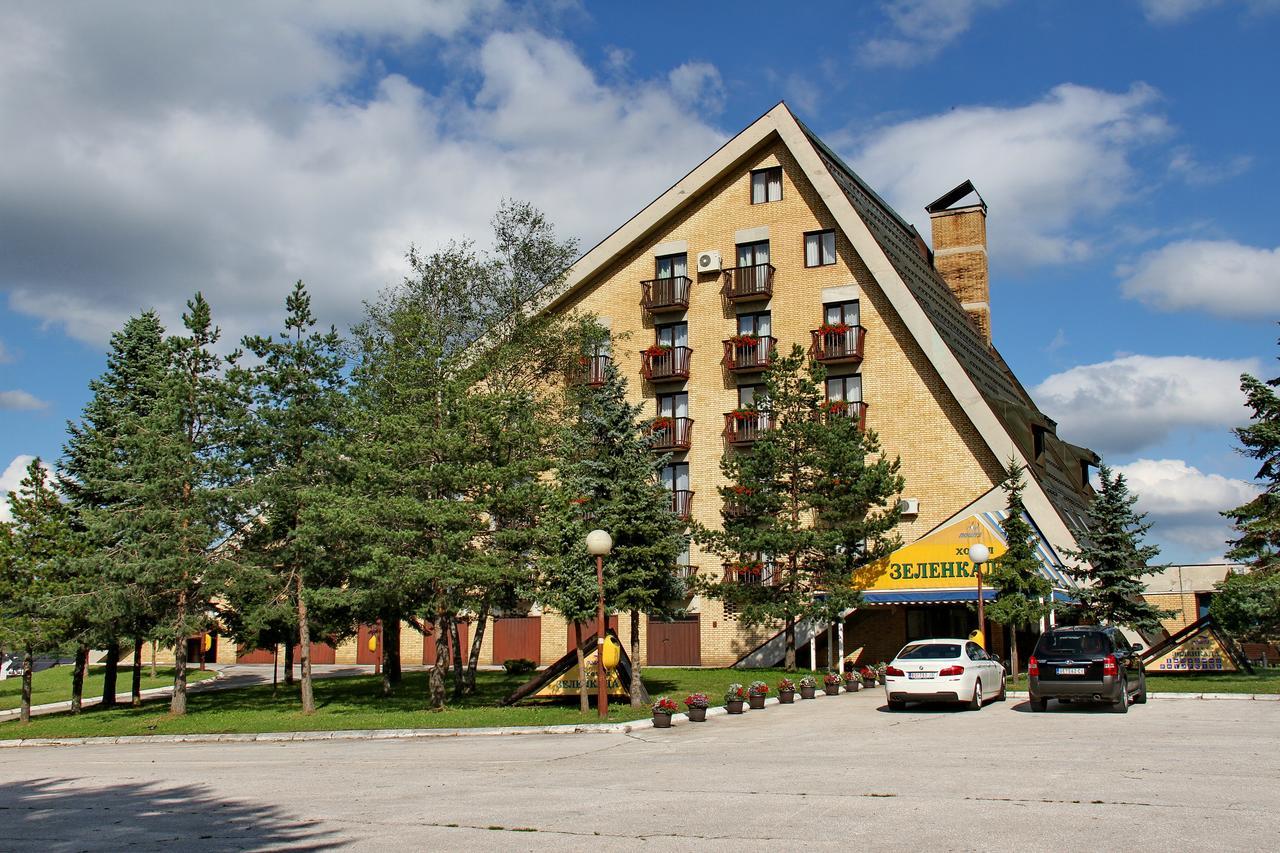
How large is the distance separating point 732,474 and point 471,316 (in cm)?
1112

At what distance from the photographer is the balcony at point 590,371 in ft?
121

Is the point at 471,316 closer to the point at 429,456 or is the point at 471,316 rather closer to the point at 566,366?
the point at 566,366

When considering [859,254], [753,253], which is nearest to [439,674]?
[859,254]

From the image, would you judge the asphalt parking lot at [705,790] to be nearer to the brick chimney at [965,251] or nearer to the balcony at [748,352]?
the balcony at [748,352]

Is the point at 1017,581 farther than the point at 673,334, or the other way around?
the point at 673,334

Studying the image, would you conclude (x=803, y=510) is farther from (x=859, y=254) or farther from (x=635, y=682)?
(x=635, y=682)

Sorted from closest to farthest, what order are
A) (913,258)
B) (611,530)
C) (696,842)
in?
(696,842) < (611,530) < (913,258)

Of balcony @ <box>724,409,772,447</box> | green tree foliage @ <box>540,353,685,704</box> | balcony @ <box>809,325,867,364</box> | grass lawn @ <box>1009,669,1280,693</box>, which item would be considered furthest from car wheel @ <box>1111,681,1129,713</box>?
balcony @ <box>809,325,867,364</box>

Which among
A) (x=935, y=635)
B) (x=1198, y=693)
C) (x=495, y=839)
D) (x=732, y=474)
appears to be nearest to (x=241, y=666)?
(x=732, y=474)

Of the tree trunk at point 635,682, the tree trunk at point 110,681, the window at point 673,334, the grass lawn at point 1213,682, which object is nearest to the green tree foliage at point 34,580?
the tree trunk at point 110,681

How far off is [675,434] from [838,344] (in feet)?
23.6

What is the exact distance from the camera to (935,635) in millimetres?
36594

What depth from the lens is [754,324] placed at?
134 feet

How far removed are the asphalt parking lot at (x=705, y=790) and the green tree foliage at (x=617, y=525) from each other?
180 inches
